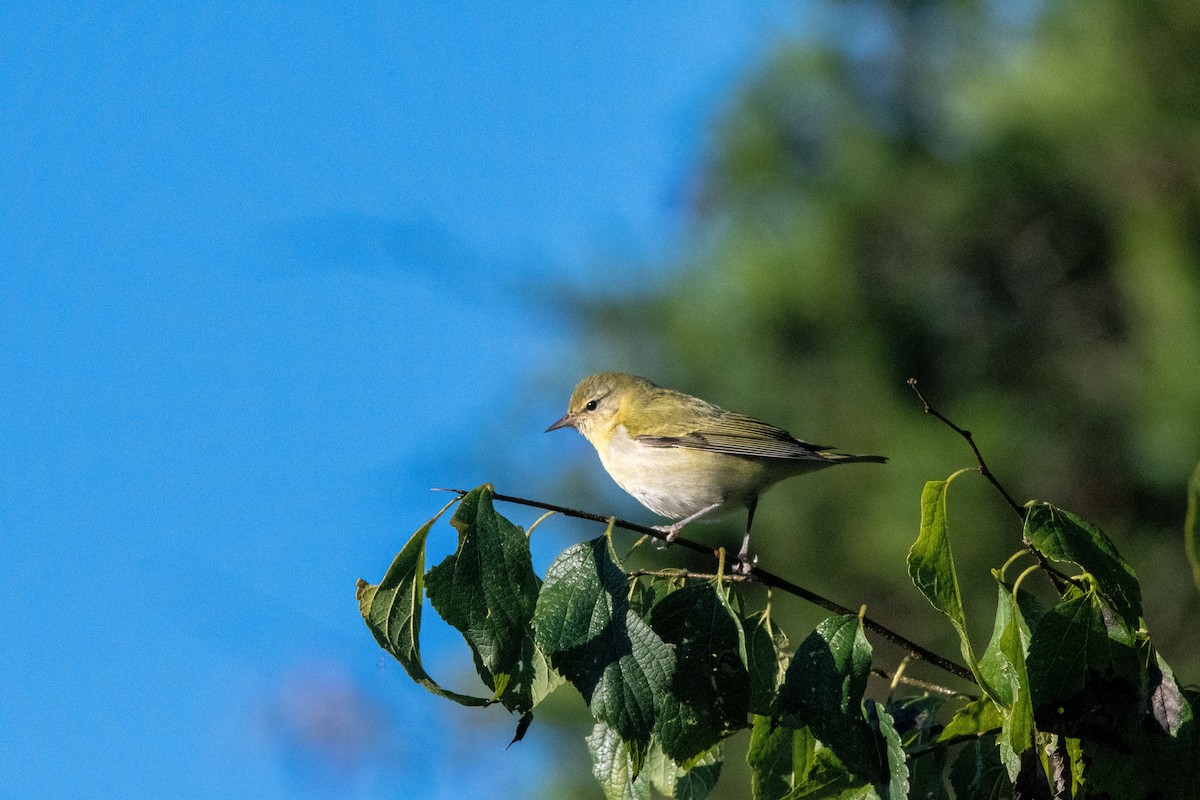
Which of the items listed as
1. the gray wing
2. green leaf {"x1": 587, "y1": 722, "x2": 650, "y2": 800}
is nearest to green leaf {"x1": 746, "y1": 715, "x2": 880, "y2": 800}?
green leaf {"x1": 587, "y1": 722, "x2": 650, "y2": 800}

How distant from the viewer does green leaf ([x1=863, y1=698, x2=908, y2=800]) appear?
1.97 metres

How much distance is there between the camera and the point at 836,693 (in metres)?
2.02

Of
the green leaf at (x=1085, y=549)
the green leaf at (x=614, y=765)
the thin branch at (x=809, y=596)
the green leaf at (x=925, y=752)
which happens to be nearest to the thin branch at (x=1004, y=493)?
the green leaf at (x=1085, y=549)

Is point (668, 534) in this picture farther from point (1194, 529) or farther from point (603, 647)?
point (1194, 529)

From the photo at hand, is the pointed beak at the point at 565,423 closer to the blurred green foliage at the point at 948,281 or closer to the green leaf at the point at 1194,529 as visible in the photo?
the blurred green foliage at the point at 948,281

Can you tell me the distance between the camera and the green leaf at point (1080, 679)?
1921 mm

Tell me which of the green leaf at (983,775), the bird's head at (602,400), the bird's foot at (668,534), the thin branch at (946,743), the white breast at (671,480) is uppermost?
the bird's head at (602,400)

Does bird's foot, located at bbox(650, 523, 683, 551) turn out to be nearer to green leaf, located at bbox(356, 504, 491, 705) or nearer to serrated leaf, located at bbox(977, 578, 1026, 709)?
green leaf, located at bbox(356, 504, 491, 705)

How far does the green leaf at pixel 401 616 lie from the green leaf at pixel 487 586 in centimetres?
4

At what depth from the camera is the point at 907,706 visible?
2.32 m

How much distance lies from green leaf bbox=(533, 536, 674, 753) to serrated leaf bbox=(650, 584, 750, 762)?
0.03m

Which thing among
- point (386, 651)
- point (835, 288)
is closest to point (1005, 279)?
point (835, 288)

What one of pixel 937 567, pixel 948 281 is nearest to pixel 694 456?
pixel 937 567

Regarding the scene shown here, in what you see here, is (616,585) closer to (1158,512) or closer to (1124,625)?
(1124,625)
